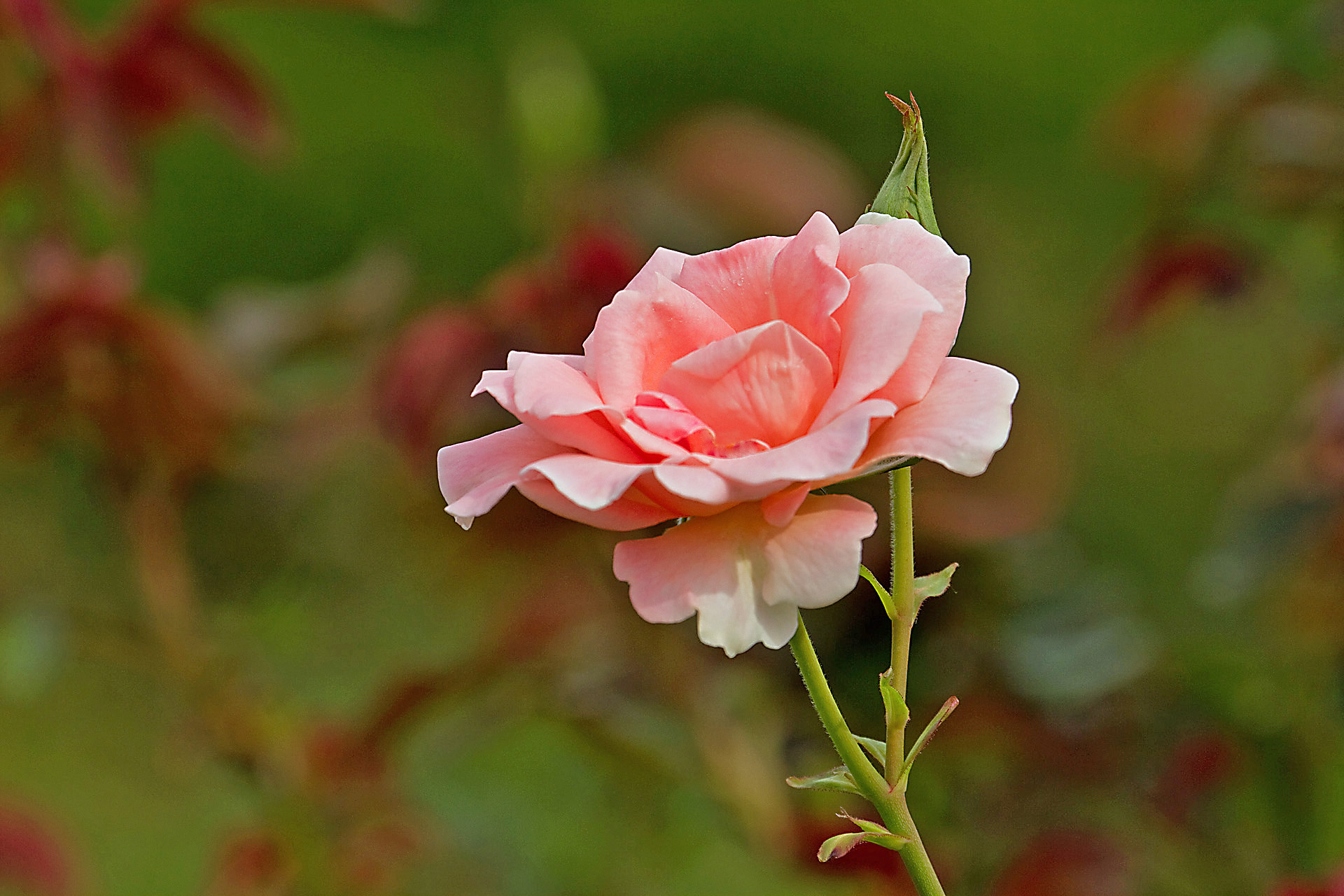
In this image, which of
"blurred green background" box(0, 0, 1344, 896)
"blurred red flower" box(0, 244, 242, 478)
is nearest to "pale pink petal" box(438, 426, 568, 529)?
"blurred green background" box(0, 0, 1344, 896)

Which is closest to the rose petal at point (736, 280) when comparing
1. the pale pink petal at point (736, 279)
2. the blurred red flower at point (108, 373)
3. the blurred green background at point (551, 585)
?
the pale pink petal at point (736, 279)

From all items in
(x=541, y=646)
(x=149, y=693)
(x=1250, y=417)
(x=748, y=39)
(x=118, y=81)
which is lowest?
(x=149, y=693)

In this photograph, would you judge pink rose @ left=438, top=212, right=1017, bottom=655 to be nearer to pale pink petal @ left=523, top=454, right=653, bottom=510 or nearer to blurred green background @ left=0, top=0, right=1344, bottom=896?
pale pink petal @ left=523, top=454, right=653, bottom=510

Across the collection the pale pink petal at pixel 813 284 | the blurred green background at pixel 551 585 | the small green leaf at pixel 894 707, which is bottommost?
the blurred green background at pixel 551 585

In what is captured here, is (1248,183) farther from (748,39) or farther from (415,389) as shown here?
(748,39)

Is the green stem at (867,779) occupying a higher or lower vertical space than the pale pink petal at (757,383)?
lower

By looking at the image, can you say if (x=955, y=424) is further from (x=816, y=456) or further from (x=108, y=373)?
(x=108, y=373)

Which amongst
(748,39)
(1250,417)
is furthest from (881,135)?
(1250,417)

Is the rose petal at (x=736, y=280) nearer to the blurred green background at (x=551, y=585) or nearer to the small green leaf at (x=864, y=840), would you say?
the small green leaf at (x=864, y=840)
